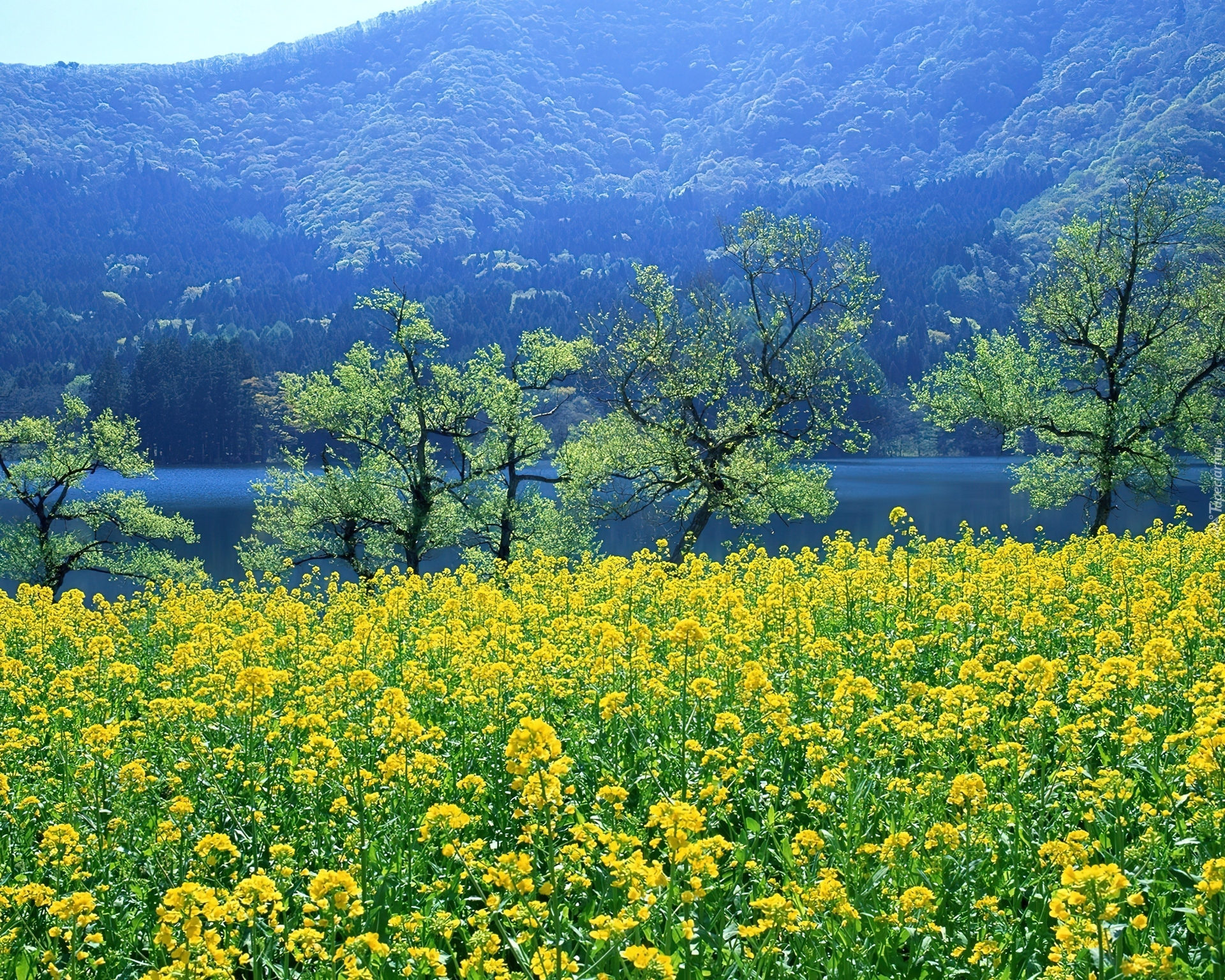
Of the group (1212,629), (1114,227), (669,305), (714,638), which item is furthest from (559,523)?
(1212,629)

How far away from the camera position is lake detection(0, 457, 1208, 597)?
49.4 m

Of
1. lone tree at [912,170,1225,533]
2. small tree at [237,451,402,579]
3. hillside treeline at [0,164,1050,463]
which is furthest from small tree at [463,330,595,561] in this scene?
hillside treeline at [0,164,1050,463]

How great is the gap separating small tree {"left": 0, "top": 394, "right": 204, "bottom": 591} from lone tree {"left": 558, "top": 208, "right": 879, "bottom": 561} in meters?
20.6

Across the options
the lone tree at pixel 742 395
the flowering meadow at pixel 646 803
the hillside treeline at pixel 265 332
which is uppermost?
the hillside treeline at pixel 265 332

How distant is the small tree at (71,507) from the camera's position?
36.1 meters

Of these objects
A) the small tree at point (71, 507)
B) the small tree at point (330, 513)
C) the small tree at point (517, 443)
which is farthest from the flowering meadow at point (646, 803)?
the small tree at point (71, 507)

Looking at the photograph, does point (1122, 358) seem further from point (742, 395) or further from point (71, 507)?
point (71, 507)

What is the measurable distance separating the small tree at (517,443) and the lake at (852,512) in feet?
19.5

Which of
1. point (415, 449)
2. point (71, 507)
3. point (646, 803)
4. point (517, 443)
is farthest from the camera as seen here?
point (71, 507)

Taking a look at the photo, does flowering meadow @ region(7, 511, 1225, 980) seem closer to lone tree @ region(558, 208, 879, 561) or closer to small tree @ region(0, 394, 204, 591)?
lone tree @ region(558, 208, 879, 561)

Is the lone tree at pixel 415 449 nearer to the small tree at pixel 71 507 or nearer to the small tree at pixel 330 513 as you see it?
the small tree at pixel 330 513

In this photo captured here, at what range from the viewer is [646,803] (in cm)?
539

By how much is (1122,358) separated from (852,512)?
30.1m

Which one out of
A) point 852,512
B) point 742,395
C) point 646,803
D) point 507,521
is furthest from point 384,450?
point 852,512
